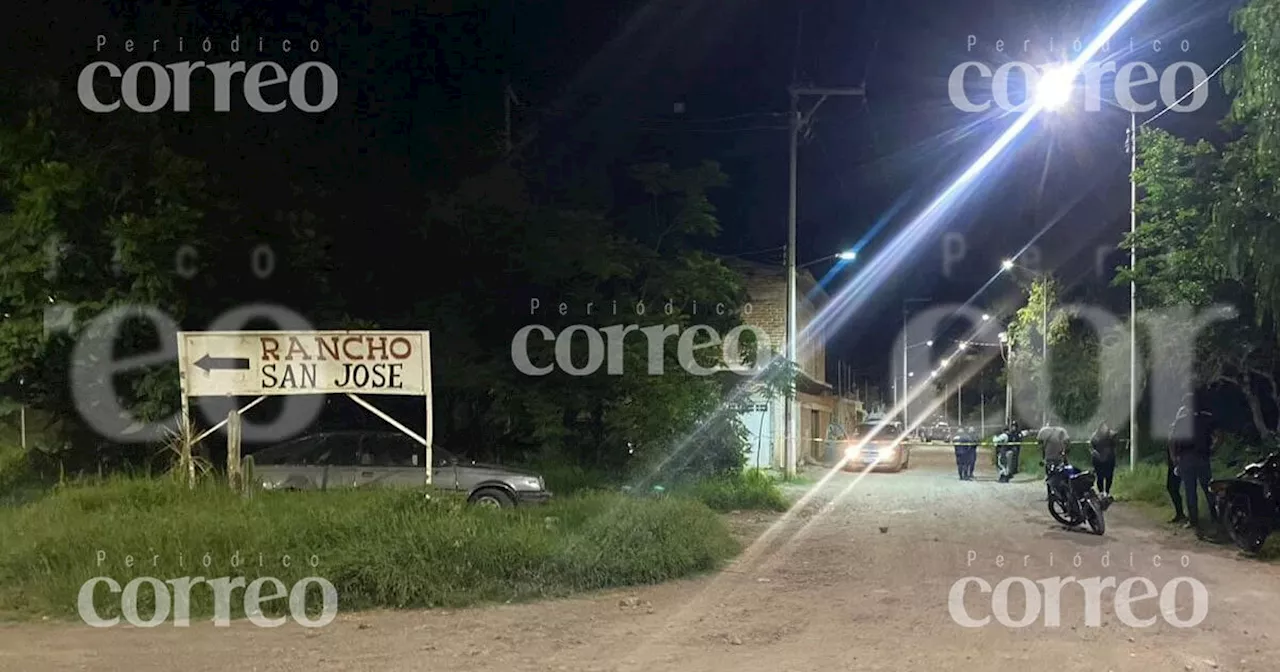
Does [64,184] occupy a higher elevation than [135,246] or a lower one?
higher

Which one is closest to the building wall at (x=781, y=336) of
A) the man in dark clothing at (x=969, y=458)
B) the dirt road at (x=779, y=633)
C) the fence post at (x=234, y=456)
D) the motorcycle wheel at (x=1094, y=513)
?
the man in dark clothing at (x=969, y=458)

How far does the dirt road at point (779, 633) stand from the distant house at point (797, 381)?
28.6ft

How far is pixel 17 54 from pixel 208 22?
237cm

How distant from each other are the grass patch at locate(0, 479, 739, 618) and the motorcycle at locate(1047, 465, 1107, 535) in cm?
525

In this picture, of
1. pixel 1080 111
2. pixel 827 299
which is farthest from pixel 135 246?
pixel 827 299

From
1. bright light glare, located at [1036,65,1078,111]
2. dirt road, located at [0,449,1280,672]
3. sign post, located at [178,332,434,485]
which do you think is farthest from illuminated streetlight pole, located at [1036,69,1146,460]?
sign post, located at [178,332,434,485]

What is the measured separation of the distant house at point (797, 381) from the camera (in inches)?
904

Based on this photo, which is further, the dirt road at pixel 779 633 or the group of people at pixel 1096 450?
the group of people at pixel 1096 450

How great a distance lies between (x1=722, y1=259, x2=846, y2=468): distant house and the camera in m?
23.0

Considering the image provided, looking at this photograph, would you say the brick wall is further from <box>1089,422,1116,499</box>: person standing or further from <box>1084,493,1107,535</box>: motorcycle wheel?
<box>1084,493,1107,535</box>: motorcycle wheel

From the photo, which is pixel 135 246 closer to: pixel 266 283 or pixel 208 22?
pixel 266 283

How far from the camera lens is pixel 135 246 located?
39.0ft

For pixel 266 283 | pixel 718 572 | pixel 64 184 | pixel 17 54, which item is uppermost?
pixel 17 54

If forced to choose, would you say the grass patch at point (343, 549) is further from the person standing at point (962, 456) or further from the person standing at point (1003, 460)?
the person standing at point (962, 456)
